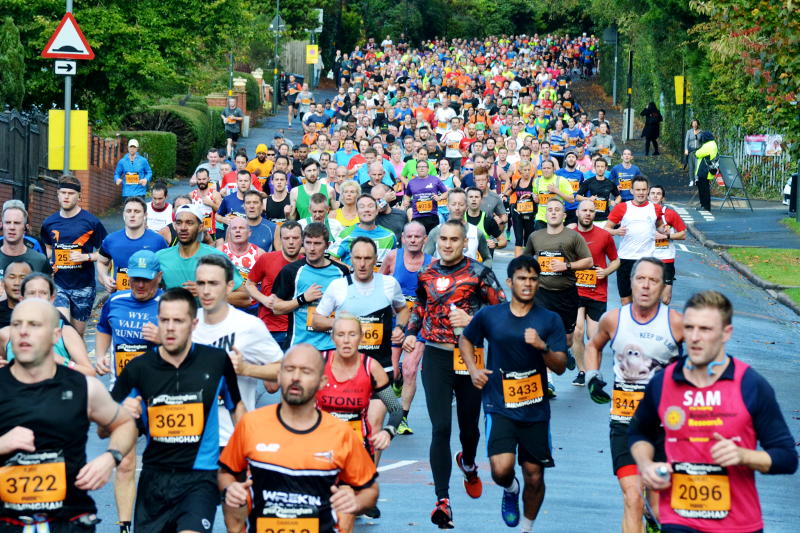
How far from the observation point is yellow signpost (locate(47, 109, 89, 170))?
18.8 meters

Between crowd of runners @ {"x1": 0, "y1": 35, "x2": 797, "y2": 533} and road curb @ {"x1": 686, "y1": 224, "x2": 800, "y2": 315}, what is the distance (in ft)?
18.6

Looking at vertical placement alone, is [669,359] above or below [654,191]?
below

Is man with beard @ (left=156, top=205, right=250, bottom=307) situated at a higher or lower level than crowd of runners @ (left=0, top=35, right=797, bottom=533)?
higher

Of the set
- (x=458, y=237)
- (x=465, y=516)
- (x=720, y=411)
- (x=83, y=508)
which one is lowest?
(x=465, y=516)

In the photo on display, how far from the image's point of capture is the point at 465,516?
1003 cm

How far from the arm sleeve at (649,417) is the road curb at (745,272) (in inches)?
601

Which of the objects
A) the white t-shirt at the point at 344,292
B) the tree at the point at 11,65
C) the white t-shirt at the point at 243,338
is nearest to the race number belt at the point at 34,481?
the white t-shirt at the point at 243,338

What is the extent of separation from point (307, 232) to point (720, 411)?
17.3ft

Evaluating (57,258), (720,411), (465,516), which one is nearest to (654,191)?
(57,258)

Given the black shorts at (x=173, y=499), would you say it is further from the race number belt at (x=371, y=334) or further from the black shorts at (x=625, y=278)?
the black shorts at (x=625, y=278)

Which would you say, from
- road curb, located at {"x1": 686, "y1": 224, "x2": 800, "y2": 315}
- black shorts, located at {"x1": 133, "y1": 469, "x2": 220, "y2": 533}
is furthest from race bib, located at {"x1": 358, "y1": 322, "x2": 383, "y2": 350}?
road curb, located at {"x1": 686, "y1": 224, "x2": 800, "y2": 315}

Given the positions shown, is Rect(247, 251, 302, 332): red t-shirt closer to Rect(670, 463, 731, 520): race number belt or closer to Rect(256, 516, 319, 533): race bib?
Rect(256, 516, 319, 533): race bib

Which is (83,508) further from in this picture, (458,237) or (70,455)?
(458,237)

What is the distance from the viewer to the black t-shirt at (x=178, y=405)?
7375 mm
